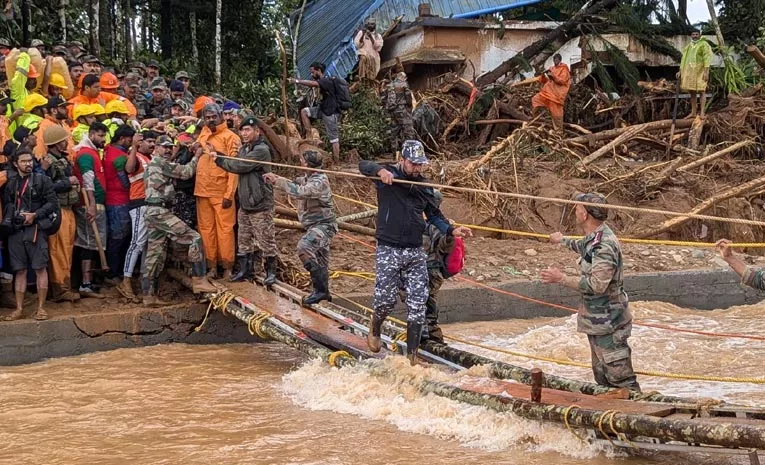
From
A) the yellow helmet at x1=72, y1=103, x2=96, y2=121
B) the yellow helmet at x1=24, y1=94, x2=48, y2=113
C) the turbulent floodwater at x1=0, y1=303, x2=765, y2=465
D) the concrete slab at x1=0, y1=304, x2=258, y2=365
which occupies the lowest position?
the turbulent floodwater at x1=0, y1=303, x2=765, y2=465

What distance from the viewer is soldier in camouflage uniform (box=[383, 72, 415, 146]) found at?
49.9 ft

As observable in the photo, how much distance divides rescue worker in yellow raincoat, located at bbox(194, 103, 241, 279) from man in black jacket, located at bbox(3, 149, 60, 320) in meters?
1.62

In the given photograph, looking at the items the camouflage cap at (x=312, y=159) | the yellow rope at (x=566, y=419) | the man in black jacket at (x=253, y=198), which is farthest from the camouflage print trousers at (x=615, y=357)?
the man in black jacket at (x=253, y=198)

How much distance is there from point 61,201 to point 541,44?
12.6 metres

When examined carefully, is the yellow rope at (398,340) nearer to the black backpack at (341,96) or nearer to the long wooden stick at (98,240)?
the long wooden stick at (98,240)

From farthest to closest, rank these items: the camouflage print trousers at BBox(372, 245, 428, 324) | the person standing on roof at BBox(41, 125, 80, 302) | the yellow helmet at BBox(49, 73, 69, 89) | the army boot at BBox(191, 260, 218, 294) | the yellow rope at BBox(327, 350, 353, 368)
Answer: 1. the yellow helmet at BBox(49, 73, 69, 89)
2. the army boot at BBox(191, 260, 218, 294)
3. the person standing on roof at BBox(41, 125, 80, 302)
4. the yellow rope at BBox(327, 350, 353, 368)
5. the camouflage print trousers at BBox(372, 245, 428, 324)

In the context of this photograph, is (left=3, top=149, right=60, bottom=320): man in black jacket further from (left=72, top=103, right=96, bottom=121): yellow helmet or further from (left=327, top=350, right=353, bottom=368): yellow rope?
(left=327, top=350, right=353, bottom=368): yellow rope

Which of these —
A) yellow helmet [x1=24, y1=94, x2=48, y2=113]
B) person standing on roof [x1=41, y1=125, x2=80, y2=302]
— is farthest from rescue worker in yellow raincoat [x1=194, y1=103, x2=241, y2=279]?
yellow helmet [x1=24, y1=94, x2=48, y2=113]

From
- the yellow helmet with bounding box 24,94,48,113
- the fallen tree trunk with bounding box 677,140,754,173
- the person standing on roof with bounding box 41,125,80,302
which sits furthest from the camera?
the fallen tree trunk with bounding box 677,140,754,173

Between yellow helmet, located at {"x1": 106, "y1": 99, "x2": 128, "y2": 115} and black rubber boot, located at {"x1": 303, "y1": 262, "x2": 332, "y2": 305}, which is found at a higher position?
yellow helmet, located at {"x1": 106, "y1": 99, "x2": 128, "y2": 115}

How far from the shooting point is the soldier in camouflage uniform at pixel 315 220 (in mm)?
9039

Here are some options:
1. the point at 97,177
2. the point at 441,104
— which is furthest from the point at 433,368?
the point at 441,104

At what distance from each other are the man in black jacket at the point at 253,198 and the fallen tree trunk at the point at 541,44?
9964 mm

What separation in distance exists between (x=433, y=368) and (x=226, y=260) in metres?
3.84
